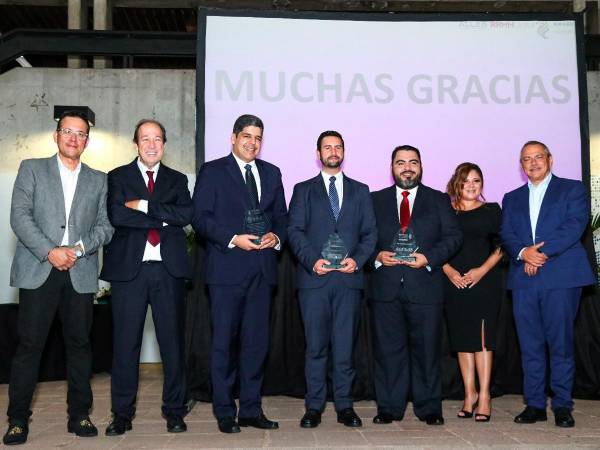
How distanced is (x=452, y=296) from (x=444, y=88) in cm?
267

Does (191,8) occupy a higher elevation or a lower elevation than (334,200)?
higher

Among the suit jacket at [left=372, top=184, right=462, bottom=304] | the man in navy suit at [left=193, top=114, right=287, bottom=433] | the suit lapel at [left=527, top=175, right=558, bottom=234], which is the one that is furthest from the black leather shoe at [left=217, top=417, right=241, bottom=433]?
the suit lapel at [left=527, top=175, right=558, bottom=234]

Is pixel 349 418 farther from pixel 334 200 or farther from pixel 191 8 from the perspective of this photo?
pixel 191 8

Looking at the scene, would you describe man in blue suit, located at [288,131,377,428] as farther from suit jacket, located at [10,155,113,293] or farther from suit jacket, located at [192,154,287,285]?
suit jacket, located at [10,155,113,293]

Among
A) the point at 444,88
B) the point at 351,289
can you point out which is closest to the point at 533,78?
the point at 444,88

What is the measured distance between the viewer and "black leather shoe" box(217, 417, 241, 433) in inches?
134

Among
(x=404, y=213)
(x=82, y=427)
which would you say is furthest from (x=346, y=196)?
(x=82, y=427)

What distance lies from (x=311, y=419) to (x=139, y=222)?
1.47 m

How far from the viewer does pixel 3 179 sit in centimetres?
770

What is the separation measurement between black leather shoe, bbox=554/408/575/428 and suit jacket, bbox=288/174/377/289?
4.45ft

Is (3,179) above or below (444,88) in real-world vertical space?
below

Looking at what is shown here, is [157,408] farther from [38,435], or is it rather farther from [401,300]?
[401,300]

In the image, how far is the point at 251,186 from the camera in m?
3.64

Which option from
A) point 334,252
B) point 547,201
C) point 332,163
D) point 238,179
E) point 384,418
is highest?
point 332,163
